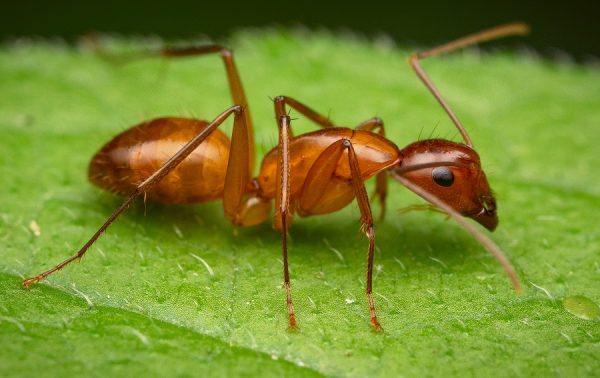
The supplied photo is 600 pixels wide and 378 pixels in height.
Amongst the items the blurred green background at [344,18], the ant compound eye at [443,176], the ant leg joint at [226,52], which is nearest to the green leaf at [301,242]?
the ant compound eye at [443,176]

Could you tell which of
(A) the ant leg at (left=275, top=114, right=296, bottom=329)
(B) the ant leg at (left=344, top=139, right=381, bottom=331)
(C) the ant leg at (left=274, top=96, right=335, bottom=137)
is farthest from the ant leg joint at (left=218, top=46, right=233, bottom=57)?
(B) the ant leg at (left=344, top=139, right=381, bottom=331)

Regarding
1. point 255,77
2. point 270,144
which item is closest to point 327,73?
point 255,77

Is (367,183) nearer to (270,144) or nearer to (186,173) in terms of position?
(270,144)

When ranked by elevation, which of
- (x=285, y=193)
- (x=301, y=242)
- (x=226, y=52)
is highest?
(x=226, y=52)

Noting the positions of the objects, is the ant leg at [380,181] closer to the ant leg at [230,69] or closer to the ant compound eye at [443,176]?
the ant compound eye at [443,176]

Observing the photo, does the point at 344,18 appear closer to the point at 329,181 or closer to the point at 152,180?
the point at 329,181

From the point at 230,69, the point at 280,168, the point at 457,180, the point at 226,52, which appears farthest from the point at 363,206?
the point at 226,52
